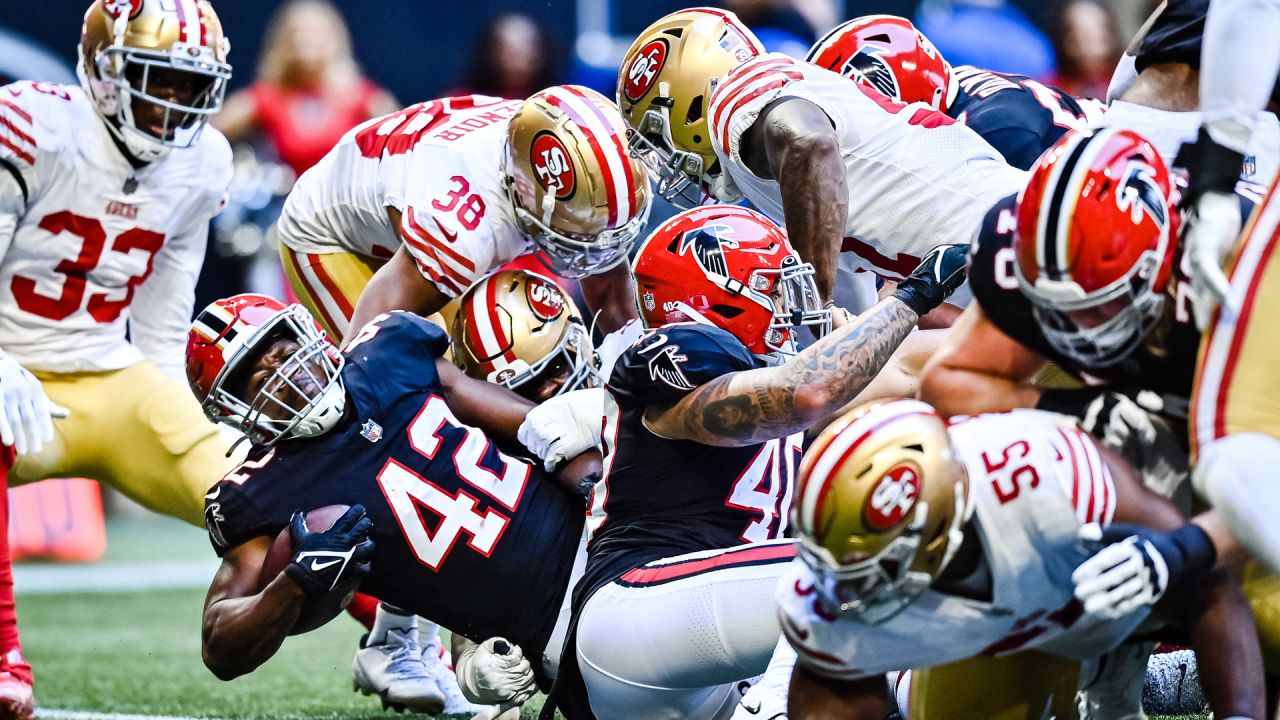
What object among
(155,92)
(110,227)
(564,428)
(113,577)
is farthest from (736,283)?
(113,577)

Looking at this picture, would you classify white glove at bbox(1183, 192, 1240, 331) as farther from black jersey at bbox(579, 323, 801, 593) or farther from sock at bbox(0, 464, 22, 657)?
sock at bbox(0, 464, 22, 657)

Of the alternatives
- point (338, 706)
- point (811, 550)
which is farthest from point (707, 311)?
point (338, 706)

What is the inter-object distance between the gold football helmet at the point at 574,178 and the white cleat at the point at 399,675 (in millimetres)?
1119

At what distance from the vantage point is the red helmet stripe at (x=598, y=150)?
4.02 metres

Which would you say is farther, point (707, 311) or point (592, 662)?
point (707, 311)

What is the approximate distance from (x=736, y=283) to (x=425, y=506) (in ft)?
2.66

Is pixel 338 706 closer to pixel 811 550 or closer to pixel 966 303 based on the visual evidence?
pixel 966 303

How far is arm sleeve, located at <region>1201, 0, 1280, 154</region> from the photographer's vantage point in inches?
110

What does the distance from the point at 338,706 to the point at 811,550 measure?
231cm

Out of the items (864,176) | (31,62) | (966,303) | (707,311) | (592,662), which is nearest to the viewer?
(592,662)

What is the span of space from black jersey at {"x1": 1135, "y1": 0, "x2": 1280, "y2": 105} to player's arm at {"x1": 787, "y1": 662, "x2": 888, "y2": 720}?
158 centimetres

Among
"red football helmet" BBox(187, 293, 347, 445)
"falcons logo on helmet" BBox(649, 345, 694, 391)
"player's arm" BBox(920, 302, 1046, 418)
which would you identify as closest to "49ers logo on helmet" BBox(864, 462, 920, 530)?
"player's arm" BBox(920, 302, 1046, 418)

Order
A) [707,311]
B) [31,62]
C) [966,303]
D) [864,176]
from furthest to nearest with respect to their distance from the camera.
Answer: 1. [31,62]
2. [966,303]
3. [864,176]
4. [707,311]

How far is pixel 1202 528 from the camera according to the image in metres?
2.49
